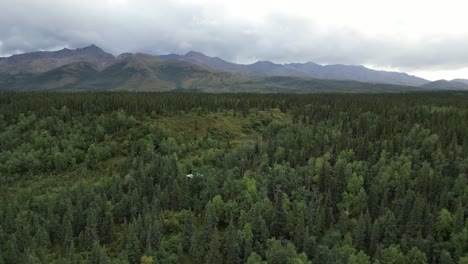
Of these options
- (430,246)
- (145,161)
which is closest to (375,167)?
(430,246)

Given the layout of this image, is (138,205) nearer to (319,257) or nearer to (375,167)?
(319,257)

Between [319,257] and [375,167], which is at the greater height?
[375,167]

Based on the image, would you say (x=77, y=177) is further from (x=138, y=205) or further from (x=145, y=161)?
(x=138, y=205)

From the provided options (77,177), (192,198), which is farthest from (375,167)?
(77,177)

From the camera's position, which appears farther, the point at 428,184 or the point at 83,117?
the point at 83,117

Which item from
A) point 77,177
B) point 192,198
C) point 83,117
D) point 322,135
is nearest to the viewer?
point 192,198

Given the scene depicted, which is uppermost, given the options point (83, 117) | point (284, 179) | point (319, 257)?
point (83, 117)

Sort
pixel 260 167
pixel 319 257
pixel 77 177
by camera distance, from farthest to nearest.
Answer: pixel 77 177, pixel 260 167, pixel 319 257
